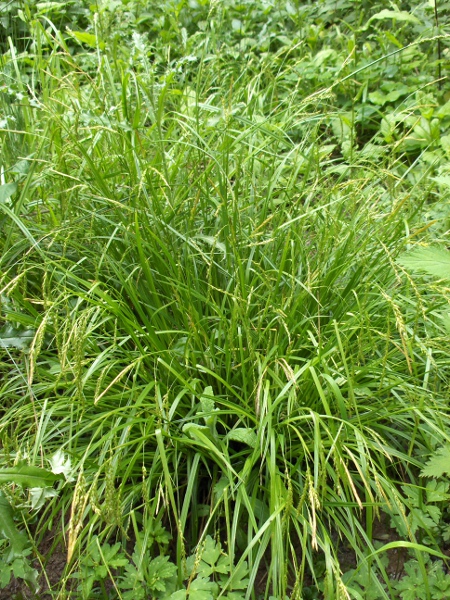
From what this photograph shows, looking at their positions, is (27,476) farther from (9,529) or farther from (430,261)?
(430,261)

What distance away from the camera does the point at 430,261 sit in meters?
1.67

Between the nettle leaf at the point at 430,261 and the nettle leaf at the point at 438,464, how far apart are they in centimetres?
51

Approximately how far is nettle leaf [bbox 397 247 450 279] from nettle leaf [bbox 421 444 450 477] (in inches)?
20.0

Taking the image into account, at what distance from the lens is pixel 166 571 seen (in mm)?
1632

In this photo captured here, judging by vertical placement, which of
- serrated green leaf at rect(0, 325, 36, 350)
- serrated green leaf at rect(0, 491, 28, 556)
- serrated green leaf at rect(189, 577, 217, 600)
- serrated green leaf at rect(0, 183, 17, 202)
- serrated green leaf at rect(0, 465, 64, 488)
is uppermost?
serrated green leaf at rect(0, 183, 17, 202)

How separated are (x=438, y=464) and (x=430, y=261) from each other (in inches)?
22.9

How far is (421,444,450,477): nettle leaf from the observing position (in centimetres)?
170

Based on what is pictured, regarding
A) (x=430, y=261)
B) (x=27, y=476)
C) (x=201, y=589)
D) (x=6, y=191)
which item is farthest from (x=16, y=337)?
(x=430, y=261)

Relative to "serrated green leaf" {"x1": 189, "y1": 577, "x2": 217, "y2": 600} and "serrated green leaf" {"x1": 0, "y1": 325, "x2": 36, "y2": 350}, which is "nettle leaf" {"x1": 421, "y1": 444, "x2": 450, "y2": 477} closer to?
"serrated green leaf" {"x1": 189, "y1": 577, "x2": 217, "y2": 600}

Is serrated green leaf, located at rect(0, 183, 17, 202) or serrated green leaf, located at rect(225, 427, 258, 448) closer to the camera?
serrated green leaf, located at rect(225, 427, 258, 448)

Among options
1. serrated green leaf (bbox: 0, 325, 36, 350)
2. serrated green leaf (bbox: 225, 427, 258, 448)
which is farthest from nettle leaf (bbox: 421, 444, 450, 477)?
serrated green leaf (bbox: 0, 325, 36, 350)

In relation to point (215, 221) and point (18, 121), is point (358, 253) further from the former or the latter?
point (18, 121)

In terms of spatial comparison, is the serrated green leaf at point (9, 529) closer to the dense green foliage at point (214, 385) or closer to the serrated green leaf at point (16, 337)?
the dense green foliage at point (214, 385)

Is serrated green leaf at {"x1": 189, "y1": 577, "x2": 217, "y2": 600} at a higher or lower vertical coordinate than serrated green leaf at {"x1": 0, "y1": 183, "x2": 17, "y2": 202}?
lower
